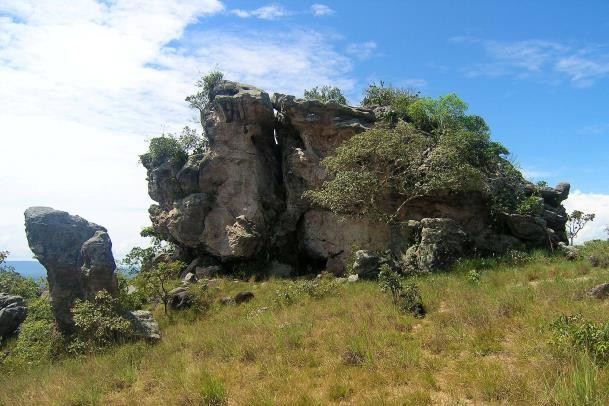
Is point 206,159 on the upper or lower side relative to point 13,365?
upper

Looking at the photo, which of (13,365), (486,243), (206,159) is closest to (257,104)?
(206,159)

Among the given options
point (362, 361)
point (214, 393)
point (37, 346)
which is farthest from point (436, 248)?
point (37, 346)

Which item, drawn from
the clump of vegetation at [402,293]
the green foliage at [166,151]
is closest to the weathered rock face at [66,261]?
the clump of vegetation at [402,293]

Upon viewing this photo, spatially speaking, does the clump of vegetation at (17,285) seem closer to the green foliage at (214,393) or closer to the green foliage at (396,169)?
the green foliage at (396,169)

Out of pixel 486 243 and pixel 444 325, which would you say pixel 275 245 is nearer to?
pixel 486 243

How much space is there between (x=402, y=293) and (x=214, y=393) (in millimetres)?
6644

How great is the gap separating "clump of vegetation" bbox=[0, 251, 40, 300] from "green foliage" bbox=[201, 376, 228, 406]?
78.8 ft

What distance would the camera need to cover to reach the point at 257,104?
26375 mm

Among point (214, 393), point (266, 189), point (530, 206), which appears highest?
point (266, 189)

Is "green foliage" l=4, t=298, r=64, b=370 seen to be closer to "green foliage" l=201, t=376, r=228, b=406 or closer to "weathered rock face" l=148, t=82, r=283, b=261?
"green foliage" l=201, t=376, r=228, b=406

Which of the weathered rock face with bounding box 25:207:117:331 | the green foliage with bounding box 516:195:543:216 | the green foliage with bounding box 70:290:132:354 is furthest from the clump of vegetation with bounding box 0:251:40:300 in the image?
the green foliage with bounding box 516:195:543:216

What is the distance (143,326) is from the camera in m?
13.0

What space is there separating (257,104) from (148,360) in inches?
743

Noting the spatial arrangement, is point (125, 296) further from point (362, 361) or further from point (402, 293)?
point (362, 361)
